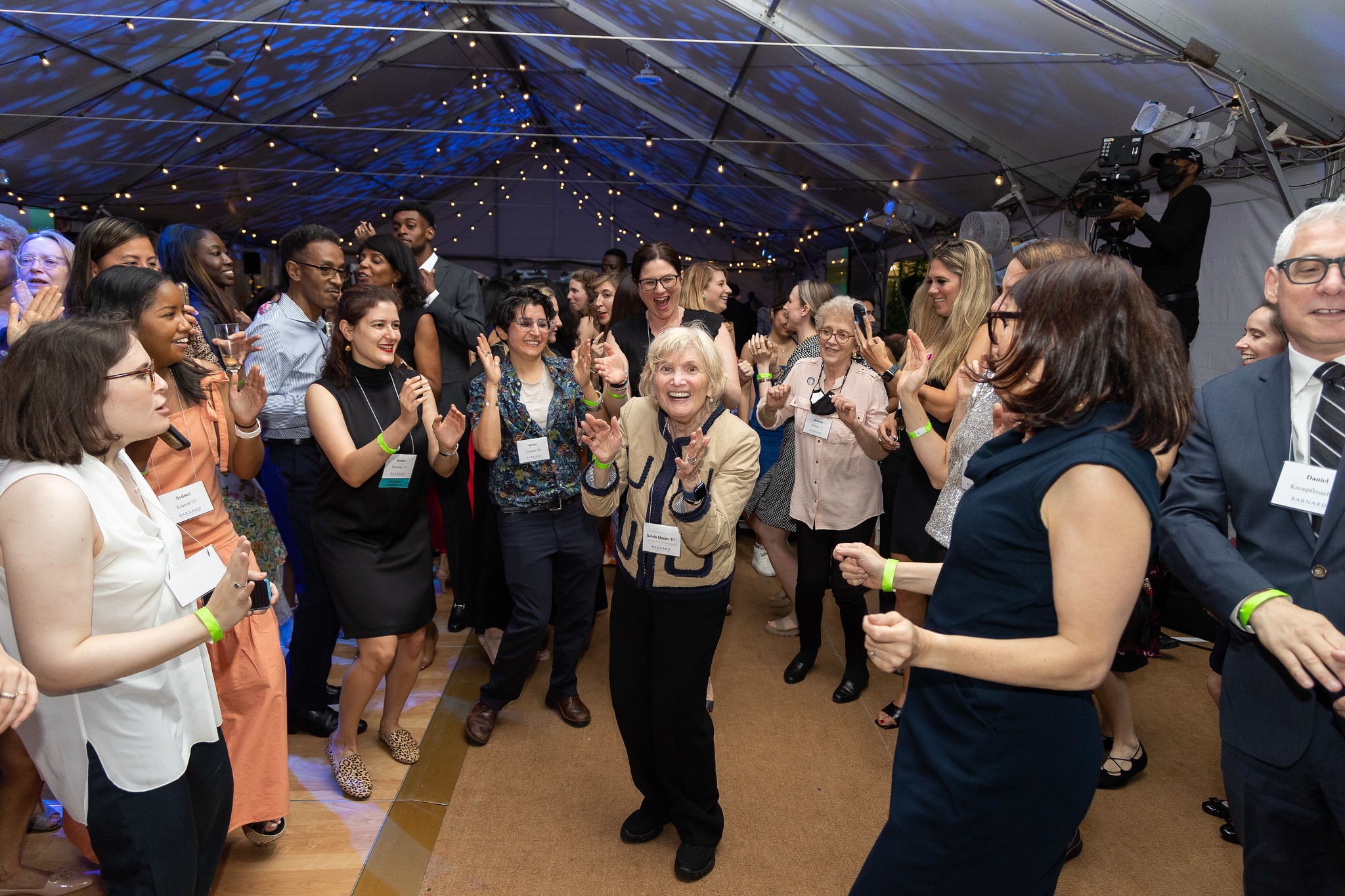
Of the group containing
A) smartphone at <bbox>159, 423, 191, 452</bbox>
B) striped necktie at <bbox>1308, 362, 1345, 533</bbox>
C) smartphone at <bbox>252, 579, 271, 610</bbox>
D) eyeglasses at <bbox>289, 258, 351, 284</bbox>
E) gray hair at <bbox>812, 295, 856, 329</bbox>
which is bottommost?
smartphone at <bbox>252, 579, 271, 610</bbox>

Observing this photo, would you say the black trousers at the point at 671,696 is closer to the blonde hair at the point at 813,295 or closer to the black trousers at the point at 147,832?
the black trousers at the point at 147,832

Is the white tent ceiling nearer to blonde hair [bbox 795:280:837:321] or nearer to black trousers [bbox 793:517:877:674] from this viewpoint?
blonde hair [bbox 795:280:837:321]

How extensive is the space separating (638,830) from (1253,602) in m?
1.80

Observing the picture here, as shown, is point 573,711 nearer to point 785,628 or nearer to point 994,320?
point 785,628

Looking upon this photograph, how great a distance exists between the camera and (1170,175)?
3.93 meters

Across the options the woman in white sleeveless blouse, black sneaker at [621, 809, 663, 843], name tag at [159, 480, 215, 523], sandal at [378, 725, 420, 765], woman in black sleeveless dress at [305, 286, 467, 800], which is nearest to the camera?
the woman in white sleeveless blouse

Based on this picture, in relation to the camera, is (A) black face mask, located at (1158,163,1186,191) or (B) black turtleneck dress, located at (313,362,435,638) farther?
(A) black face mask, located at (1158,163,1186,191)

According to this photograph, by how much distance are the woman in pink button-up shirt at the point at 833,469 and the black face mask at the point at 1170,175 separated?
1898 millimetres

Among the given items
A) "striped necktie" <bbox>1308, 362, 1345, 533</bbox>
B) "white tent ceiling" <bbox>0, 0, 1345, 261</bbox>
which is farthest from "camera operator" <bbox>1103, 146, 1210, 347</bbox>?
"striped necktie" <bbox>1308, 362, 1345, 533</bbox>

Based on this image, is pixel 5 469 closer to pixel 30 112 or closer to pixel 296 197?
pixel 30 112

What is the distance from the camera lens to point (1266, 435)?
58.4 inches

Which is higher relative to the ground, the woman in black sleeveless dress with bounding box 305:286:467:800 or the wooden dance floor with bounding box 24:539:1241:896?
the woman in black sleeveless dress with bounding box 305:286:467:800

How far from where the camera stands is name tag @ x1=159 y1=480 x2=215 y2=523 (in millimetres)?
1950

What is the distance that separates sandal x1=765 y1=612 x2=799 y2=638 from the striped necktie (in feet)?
9.47
